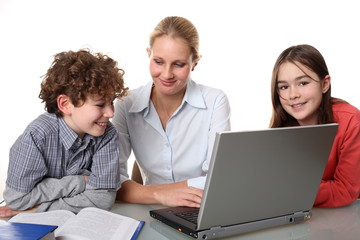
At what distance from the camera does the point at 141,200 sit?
1633 millimetres

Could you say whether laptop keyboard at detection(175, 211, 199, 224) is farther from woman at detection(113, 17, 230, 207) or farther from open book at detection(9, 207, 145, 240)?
woman at detection(113, 17, 230, 207)

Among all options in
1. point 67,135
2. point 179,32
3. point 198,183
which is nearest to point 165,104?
point 179,32

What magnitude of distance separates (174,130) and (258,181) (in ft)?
2.89

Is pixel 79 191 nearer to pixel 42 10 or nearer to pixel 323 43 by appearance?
pixel 42 10

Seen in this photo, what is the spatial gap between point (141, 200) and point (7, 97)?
7.69 ft

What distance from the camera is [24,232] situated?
3.51 feet

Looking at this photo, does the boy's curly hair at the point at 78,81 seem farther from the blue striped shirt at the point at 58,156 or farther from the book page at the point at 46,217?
the book page at the point at 46,217

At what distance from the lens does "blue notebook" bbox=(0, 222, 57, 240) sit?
103cm

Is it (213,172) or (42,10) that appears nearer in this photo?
(213,172)

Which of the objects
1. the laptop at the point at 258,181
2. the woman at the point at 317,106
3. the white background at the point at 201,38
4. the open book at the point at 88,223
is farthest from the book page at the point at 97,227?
the white background at the point at 201,38

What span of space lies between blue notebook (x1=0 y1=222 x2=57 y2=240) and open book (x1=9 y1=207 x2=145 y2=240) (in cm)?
10

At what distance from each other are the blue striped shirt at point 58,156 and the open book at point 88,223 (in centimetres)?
16

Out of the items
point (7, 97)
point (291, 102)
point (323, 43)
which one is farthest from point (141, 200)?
point (323, 43)

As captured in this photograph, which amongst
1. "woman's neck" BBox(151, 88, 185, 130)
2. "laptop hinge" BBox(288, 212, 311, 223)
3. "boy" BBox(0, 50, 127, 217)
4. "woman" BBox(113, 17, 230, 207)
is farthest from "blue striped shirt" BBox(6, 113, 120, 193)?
"laptop hinge" BBox(288, 212, 311, 223)
